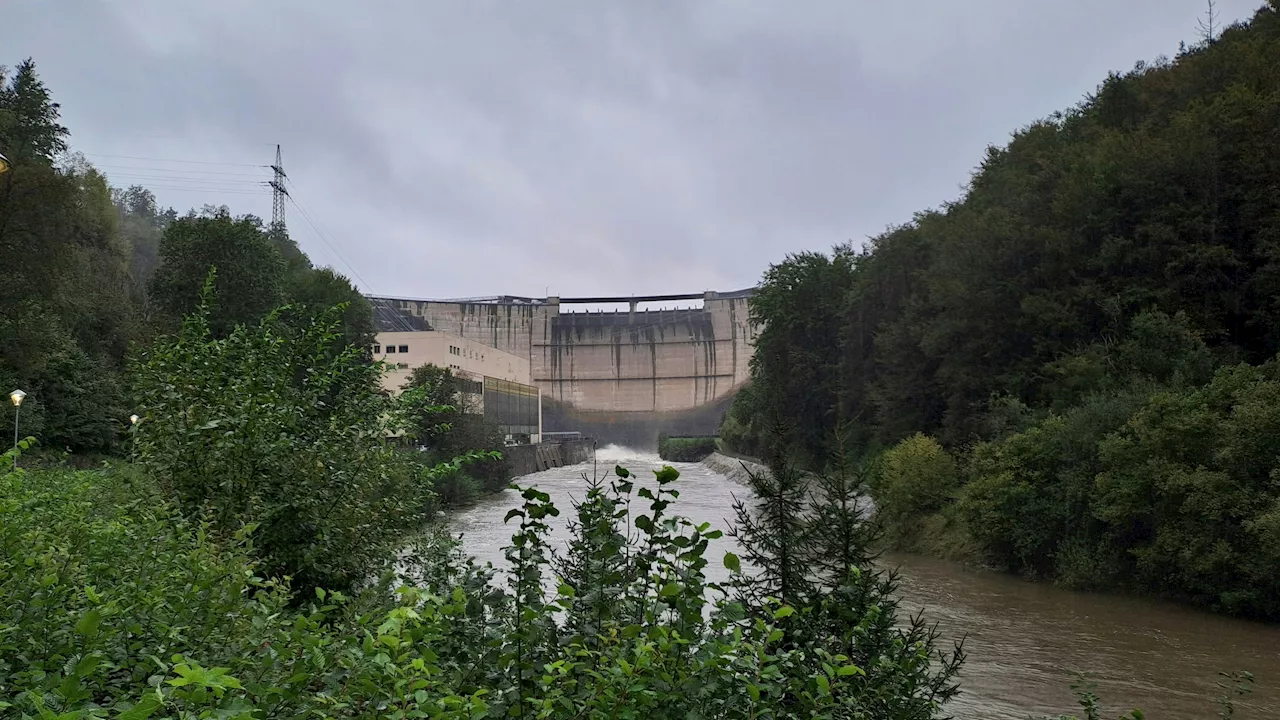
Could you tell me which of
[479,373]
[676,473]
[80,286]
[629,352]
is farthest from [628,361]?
[676,473]

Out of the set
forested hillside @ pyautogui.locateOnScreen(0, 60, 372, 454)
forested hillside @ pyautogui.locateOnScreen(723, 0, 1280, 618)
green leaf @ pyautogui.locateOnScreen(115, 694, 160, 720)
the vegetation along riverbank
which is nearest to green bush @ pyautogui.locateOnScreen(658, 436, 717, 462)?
the vegetation along riverbank

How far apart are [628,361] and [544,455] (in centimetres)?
3013

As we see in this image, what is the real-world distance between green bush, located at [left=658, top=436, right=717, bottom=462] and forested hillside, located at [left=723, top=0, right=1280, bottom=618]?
48.8m

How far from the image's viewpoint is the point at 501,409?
72.8m

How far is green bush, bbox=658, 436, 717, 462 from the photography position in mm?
87938

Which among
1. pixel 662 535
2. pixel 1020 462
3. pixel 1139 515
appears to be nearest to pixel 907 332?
pixel 1020 462

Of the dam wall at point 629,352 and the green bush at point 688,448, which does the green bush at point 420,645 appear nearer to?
the green bush at point 688,448

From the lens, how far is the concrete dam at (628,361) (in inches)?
4001

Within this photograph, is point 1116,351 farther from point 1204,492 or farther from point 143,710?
point 143,710

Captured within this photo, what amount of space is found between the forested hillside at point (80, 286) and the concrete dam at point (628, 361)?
4868 cm

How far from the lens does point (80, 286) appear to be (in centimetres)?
3969

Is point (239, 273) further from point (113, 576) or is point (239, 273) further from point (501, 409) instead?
point (113, 576)

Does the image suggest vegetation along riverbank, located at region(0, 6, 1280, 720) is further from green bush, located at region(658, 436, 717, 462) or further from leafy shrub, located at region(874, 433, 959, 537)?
green bush, located at region(658, 436, 717, 462)

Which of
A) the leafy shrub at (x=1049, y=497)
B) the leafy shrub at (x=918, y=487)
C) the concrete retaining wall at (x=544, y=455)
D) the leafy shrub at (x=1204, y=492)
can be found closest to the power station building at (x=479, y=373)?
the concrete retaining wall at (x=544, y=455)
